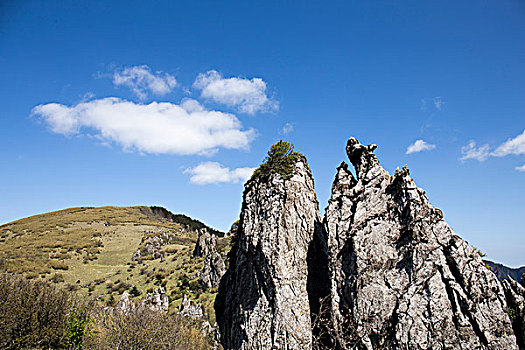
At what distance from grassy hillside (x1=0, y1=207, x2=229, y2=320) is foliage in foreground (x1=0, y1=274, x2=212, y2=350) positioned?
1455cm

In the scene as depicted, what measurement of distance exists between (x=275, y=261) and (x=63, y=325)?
13742mm

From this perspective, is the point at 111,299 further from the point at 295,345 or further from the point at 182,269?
the point at 295,345

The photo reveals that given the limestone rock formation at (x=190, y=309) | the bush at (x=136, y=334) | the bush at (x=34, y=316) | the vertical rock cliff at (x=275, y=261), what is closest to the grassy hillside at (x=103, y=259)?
the limestone rock formation at (x=190, y=309)

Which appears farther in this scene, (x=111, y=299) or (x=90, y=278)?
(x=90, y=278)

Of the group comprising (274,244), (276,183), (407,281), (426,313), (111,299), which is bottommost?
(111,299)

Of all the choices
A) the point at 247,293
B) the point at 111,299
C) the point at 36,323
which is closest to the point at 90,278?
the point at 111,299

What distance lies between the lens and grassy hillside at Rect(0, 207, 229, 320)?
41.4 meters

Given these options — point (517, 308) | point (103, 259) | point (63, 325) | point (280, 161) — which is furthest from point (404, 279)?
point (103, 259)

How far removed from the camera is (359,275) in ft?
36.4

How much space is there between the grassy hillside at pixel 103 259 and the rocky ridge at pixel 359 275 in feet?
69.5

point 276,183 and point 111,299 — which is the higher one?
point 276,183

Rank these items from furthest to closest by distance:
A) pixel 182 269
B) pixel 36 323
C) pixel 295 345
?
1. pixel 182 269
2. pixel 36 323
3. pixel 295 345

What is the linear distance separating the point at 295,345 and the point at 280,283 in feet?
8.80

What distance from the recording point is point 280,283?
1342cm
